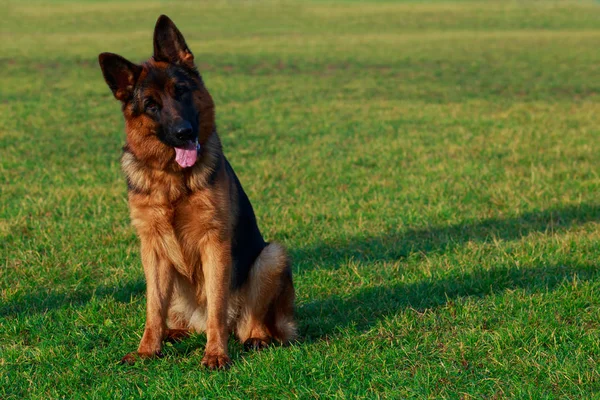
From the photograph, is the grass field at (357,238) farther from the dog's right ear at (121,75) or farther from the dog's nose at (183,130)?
the dog's right ear at (121,75)

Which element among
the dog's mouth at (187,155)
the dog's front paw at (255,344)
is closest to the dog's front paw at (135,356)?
the dog's front paw at (255,344)

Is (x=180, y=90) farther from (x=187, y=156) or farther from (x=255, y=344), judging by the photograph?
(x=255, y=344)

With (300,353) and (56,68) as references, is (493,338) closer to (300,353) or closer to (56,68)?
(300,353)

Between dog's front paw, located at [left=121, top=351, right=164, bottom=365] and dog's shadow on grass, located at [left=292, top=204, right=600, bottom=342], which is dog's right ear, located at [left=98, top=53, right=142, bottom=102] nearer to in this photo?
dog's front paw, located at [left=121, top=351, right=164, bottom=365]

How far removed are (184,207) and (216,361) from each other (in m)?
1.01

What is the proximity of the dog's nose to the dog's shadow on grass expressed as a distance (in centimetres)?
169

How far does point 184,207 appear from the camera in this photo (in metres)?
4.58

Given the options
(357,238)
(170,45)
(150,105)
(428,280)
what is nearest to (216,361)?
(150,105)

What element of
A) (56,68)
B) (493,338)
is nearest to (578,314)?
(493,338)

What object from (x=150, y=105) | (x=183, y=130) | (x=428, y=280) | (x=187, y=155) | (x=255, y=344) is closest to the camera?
(x=183, y=130)

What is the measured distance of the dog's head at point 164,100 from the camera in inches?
176

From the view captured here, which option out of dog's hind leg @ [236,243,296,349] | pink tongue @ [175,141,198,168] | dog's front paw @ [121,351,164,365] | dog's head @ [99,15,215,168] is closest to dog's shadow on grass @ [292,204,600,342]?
dog's hind leg @ [236,243,296,349]

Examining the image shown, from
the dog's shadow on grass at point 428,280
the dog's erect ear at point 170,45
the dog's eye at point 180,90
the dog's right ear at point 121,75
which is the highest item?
the dog's erect ear at point 170,45

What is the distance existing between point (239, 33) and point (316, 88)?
2097cm
